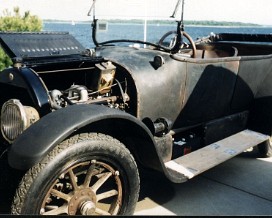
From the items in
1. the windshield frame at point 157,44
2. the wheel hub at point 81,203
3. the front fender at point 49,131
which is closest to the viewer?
the front fender at point 49,131

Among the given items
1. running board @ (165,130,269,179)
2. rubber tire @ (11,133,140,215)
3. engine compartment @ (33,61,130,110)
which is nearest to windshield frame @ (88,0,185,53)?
engine compartment @ (33,61,130,110)

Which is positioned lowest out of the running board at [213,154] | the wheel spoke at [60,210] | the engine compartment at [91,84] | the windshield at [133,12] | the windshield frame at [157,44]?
the running board at [213,154]

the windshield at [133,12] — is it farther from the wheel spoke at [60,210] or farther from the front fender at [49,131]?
the wheel spoke at [60,210]

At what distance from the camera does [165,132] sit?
3.16 m

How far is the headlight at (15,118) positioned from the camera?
7.64 ft

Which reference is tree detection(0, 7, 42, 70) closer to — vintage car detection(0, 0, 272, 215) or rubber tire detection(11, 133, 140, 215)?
vintage car detection(0, 0, 272, 215)

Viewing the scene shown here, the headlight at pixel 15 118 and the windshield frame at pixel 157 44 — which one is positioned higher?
the windshield frame at pixel 157 44

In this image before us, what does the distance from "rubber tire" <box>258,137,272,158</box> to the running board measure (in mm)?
372

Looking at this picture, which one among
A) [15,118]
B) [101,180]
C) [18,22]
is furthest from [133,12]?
[18,22]

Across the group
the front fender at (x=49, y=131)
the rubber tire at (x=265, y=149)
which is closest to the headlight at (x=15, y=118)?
the front fender at (x=49, y=131)

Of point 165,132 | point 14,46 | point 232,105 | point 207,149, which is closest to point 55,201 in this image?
point 165,132

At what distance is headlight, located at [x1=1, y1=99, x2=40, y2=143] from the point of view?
2330 mm

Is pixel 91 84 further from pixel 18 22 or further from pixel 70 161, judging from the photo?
pixel 18 22

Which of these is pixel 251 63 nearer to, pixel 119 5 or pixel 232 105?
pixel 232 105
